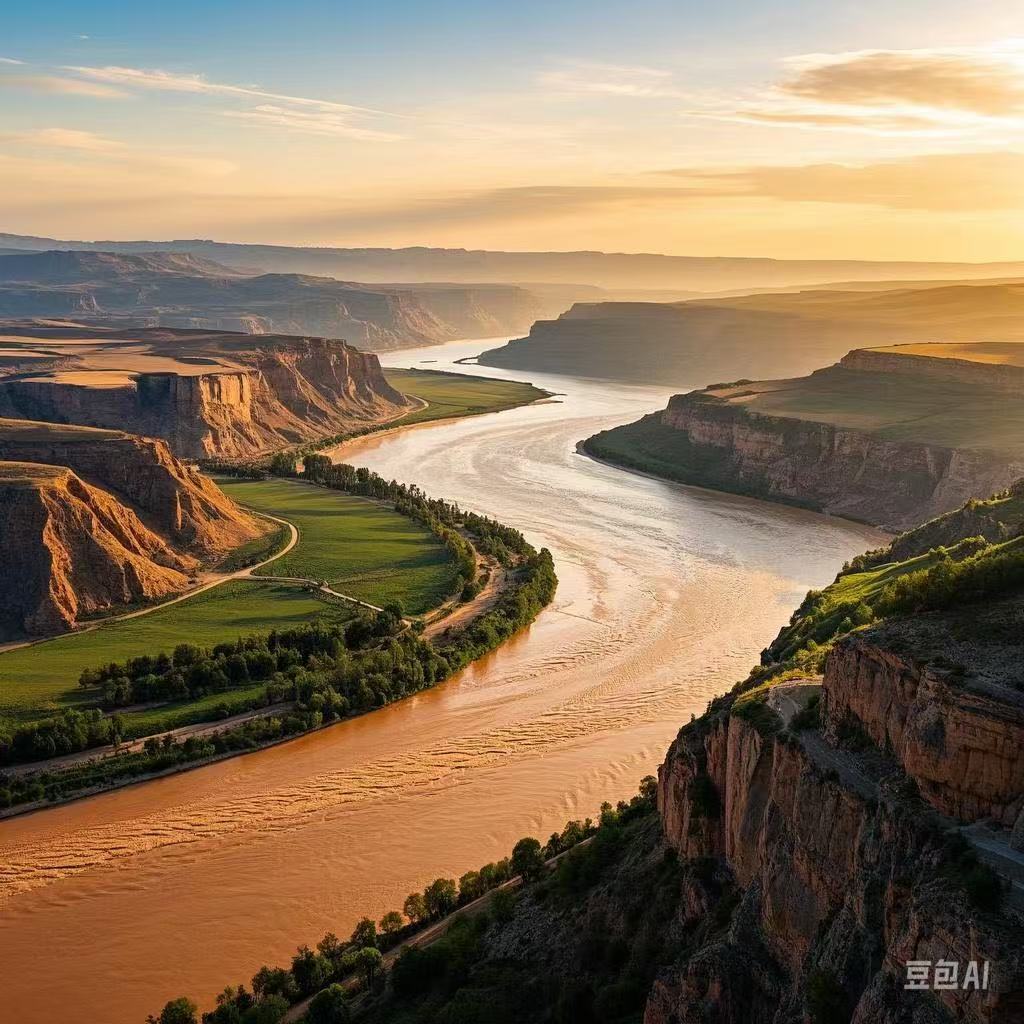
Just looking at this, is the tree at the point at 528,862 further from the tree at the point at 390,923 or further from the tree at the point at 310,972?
the tree at the point at 310,972

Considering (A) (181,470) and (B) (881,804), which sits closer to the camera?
(B) (881,804)

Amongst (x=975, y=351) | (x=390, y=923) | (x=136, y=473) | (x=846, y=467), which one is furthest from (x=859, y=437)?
(x=390, y=923)

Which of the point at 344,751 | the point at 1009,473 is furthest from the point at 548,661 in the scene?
the point at 1009,473

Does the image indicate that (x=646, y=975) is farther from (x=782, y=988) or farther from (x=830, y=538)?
(x=830, y=538)

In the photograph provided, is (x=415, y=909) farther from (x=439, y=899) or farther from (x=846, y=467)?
(x=846, y=467)

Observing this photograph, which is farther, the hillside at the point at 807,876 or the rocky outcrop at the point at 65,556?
the rocky outcrop at the point at 65,556

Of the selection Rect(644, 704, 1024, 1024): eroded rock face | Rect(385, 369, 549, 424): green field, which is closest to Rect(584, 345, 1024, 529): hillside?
Rect(385, 369, 549, 424): green field

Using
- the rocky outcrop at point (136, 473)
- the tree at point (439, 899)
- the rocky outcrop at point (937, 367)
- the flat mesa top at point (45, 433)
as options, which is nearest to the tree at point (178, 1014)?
the tree at point (439, 899)
